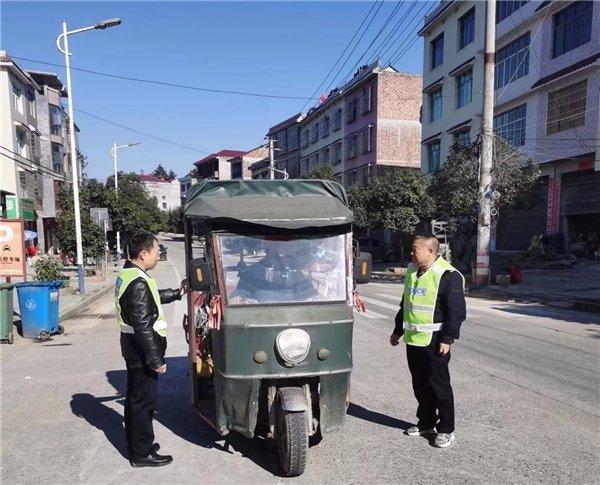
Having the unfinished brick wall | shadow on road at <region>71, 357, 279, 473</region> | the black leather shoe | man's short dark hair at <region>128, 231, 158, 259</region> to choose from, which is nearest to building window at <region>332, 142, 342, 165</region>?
the unfinished brick wall

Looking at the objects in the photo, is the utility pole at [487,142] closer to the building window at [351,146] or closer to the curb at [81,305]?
the curb at [81,305]

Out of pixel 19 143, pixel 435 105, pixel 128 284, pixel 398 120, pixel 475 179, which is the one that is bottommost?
pixel 128 284

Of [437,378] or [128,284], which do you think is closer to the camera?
[128,284]

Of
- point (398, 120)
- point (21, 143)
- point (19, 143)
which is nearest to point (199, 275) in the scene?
point (19, 143)

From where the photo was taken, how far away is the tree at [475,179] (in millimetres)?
17125

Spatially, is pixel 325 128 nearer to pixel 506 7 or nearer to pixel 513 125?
pixel 506 7

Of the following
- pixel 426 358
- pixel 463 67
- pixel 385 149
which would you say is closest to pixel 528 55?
pixel 463 67

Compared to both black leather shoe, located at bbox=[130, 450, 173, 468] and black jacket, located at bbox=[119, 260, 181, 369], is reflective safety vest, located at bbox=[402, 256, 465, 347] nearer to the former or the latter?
black jacket, located at bbox=[119, 260, 181, 369]

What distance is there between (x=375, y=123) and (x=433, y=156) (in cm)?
719

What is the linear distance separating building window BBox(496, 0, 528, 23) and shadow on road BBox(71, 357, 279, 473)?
2450 centimetres

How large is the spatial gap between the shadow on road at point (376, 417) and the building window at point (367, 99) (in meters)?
35.2

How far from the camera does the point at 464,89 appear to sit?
2741 cm

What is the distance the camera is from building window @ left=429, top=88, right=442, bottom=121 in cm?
3019

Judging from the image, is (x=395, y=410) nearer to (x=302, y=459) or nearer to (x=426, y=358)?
(x=426, y=358)
